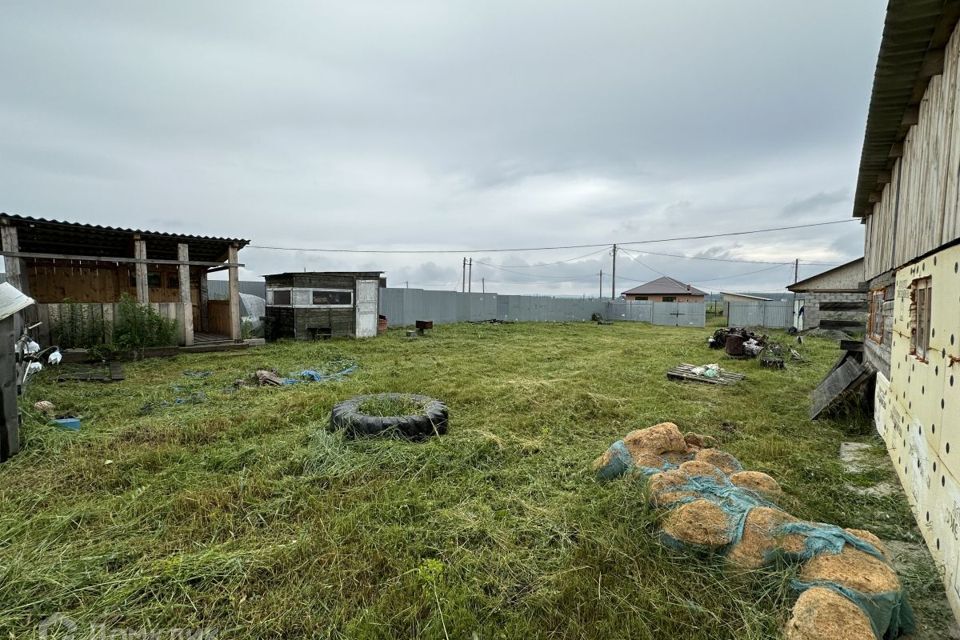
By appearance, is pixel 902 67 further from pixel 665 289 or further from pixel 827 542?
pixel 665 289

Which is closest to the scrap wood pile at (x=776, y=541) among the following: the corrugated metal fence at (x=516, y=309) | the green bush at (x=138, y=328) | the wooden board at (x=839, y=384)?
the wooden board at (x=839, y=384)

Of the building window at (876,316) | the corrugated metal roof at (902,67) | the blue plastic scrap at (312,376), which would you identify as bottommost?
the blue plastic scrap at (312,376)

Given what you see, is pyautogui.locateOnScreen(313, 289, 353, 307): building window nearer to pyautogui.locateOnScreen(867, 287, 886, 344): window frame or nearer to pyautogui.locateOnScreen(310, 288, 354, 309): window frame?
pyautogui.locateOnScreen(310, 288, 354, 309): window frame

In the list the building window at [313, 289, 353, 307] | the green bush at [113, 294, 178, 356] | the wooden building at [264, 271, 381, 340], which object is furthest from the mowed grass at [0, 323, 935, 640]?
the building window at [313, 289, 353, 307]

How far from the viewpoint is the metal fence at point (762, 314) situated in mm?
20234

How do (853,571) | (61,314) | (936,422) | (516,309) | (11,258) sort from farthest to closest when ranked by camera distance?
1. (516,309)
2. (61,314)
3. (11,258)
4. (936,422)
5. (853,571)

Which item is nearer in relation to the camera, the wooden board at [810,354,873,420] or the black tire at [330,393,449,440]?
the black tire at [330,393,449,440]

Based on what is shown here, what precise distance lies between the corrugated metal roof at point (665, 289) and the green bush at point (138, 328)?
3549cm

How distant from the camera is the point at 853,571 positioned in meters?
1.91

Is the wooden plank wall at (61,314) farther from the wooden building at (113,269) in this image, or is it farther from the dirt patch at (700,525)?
the dirt patch at (700,525)

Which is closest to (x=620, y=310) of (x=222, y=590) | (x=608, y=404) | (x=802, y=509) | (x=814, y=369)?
(x=814, y=369)

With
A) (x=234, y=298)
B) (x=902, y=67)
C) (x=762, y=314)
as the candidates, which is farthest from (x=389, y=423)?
(x=762, y=314)

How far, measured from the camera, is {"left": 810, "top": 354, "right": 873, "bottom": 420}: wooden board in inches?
209

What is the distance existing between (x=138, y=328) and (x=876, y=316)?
13243 mm
